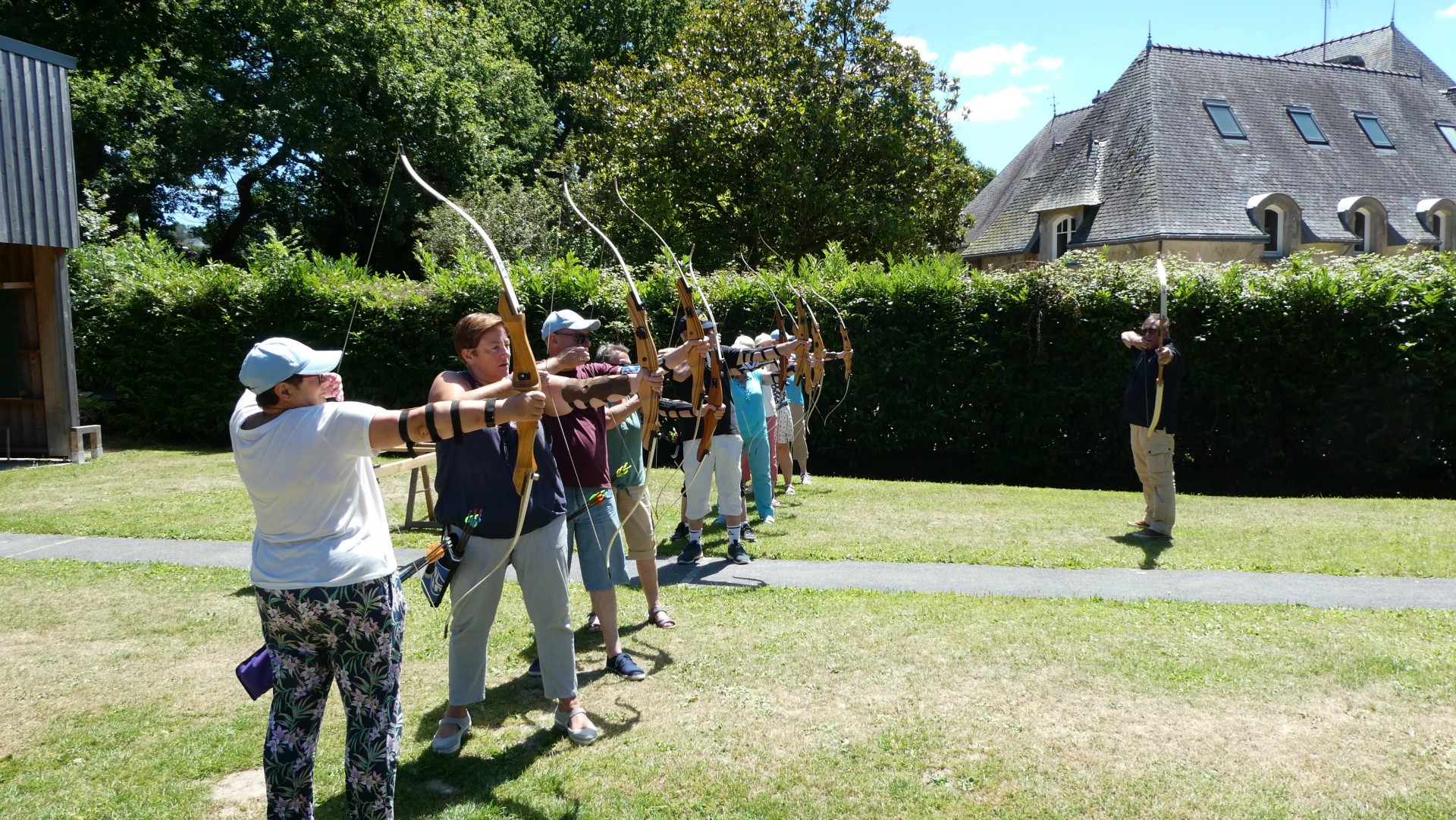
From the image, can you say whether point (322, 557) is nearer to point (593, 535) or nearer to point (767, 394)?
point (593, 535)

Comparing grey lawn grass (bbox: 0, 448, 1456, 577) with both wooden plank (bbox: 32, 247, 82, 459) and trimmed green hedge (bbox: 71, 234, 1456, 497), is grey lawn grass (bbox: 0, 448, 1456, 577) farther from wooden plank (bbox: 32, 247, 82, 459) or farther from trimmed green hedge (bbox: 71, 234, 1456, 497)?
wooden plank (bbox: 32, 247, 82, 459)

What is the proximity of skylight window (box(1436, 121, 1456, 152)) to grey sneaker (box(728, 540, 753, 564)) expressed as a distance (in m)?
36.0

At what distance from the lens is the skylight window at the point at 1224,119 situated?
28438mm

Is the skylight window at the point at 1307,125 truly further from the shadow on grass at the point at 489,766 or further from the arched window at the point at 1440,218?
the shadow on grass at the point at 489,766

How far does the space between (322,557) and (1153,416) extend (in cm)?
700

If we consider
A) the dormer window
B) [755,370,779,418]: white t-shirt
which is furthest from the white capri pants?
the dormer window

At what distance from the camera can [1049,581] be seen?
7.00m

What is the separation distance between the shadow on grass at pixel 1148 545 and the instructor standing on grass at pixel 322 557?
19.5ft

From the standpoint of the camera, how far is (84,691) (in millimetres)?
4859

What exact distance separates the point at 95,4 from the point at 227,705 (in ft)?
94.9

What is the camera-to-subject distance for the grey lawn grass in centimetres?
774

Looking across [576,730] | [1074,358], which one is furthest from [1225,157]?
[576,730]

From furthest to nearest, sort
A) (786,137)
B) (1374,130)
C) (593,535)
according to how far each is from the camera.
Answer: (1374,130) < (786,137) < (593,535)

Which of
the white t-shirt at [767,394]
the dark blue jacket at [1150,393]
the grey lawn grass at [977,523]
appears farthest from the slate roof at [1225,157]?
the white t-shirt at [767,394]
